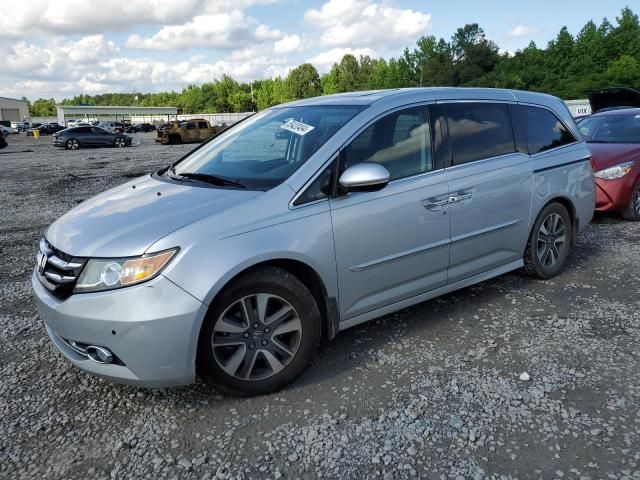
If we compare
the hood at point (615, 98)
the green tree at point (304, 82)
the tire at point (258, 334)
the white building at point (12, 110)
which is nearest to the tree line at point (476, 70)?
the green tree at point (304, 82)

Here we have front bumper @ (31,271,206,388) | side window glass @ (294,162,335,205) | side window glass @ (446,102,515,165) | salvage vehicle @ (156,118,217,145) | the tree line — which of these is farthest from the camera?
the tree line

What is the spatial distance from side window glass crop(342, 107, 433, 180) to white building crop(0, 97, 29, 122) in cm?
11817

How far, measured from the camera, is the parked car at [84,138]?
92.1 feet

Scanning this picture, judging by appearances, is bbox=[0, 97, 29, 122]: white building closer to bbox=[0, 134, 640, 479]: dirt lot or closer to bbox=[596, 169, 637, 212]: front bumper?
bbox=[596, 169, 637, 212]: front bumper

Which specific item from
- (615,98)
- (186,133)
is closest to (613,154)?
(615,98)

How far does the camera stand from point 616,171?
688cm

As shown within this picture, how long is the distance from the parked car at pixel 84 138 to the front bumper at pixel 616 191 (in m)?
27.6

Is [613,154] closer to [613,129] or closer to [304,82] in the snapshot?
[613,129]

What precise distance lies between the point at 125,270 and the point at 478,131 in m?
2.83

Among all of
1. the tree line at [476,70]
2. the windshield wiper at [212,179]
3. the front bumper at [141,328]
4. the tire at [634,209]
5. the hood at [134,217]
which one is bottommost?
the tire at [634,209]

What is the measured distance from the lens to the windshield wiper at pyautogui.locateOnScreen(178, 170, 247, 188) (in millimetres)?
3287

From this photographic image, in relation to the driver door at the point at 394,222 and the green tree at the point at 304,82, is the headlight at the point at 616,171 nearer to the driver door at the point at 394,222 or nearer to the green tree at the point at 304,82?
the driver door at the point at 394,222

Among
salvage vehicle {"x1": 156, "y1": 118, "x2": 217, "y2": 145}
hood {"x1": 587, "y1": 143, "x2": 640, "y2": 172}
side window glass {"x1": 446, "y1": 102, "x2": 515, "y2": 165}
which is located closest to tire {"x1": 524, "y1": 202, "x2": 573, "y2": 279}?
side window glass {"x1": 446, "y1": 102, "x2": 515, "y2": 165}

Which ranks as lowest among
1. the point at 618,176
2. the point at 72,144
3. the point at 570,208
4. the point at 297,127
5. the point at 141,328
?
the point at 618,176
